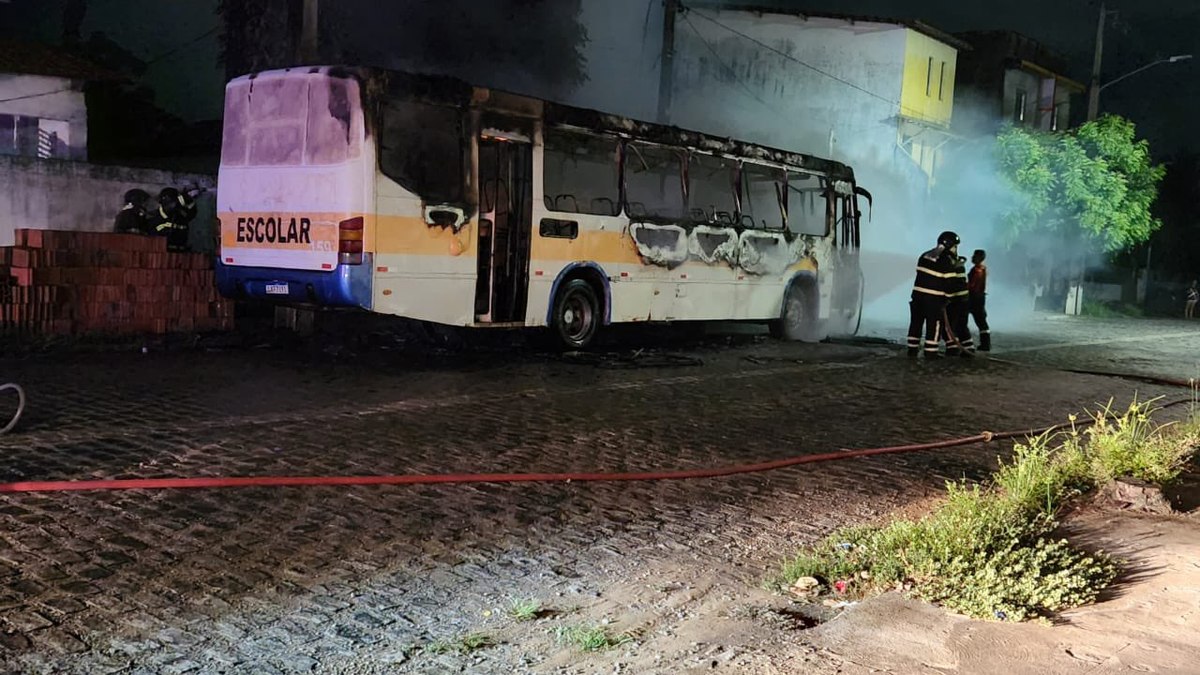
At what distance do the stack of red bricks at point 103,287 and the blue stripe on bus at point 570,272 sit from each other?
14.3ft

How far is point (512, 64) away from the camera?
97.2 ft

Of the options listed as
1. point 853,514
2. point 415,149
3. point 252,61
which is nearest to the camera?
point 853,514

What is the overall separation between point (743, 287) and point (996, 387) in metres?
4.51

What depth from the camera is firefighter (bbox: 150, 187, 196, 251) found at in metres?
13.2

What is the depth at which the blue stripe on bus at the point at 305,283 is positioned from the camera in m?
9.91

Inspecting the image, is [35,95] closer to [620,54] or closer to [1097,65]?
[620,54]

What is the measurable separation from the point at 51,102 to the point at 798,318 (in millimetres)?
18846

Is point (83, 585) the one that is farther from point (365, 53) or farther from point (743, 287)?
point (365, 53)

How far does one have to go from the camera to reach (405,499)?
542cm

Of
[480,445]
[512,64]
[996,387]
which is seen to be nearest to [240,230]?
[480,445]

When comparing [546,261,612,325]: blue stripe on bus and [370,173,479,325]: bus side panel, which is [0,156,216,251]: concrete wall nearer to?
[370,173,479,325]: bus side panel

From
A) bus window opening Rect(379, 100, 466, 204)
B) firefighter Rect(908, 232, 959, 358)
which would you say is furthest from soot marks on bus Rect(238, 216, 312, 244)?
firefighter Rect(908, 232, 959, 358)

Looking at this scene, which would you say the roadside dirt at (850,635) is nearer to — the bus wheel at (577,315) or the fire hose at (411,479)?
the fire hose at (411,479)

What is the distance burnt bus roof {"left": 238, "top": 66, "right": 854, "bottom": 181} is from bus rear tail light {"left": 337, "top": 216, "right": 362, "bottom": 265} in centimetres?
132
